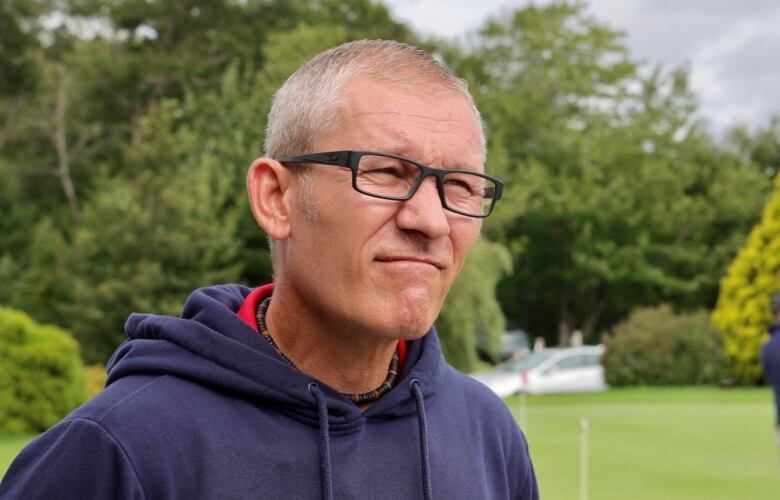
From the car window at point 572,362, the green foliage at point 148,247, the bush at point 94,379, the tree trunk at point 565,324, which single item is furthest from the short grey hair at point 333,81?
the tree trunk at point 565,324

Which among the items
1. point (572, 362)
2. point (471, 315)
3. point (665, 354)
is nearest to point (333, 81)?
point (471, 315)

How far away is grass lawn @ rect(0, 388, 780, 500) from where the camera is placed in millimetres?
12281

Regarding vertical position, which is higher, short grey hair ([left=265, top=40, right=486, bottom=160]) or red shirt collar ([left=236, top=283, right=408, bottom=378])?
short grey hair ([left=265, top=40, right=486, bottom=160])

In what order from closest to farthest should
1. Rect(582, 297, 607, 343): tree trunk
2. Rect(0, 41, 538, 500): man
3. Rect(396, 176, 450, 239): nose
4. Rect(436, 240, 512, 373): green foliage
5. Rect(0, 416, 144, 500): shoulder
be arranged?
Rect(0, 416, 144, 500): shoulder, Rect(0, 41, 538, 500): man, Rect(396, 176, 450, 239): nose, Rect(436, 240, 512, 373): green foliage, Rect(582, 297, 607, 343): tree trunk

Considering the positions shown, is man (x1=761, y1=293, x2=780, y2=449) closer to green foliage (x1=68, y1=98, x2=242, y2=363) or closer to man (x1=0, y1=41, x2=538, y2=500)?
→ man (x1=0, y1=41, x2=538, y2=500)

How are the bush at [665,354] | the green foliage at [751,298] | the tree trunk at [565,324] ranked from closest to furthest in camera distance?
1. the bush at [665,354]
2. the green foliage at [751,298]
3. the tree trunk at [565,324]

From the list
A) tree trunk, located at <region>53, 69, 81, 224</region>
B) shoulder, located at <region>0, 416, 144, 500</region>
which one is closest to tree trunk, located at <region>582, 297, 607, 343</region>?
tree trunk, located at <region>53, 69, 81, 224</region>

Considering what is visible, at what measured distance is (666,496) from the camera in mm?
11734

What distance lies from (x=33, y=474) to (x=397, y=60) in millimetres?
929

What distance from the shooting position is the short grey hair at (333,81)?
1.96 m

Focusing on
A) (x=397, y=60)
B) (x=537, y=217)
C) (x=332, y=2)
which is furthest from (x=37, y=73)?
(x=397, y=60)

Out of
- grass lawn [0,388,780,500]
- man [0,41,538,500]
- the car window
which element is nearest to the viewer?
man [0,41,538,500]

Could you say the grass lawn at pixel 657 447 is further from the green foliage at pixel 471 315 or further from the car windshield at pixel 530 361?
the green foliage at pixel 471 315

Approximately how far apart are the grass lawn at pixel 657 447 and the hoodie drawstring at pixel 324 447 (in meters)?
9.85
